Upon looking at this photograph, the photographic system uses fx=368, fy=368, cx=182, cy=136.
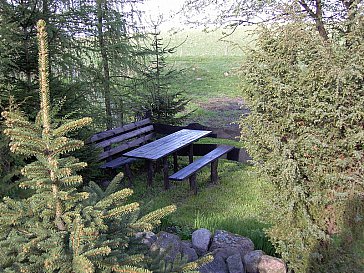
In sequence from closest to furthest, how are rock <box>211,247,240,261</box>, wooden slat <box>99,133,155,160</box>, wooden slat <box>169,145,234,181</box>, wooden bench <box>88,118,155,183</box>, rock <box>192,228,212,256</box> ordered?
rock <box>211,247,240,261</box> → rock <box>192,228,212,256</box> → wooden slat <box>169,145,234,181</box> → wooden bench <box>88,118,155,183</box> → wooden slat <box>99,133,155,160</box>

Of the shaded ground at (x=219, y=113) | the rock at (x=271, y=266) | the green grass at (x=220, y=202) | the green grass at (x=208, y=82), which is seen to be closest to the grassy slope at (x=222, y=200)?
the green grass at (x=220, y=202)

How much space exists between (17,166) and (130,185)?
8.22 feet

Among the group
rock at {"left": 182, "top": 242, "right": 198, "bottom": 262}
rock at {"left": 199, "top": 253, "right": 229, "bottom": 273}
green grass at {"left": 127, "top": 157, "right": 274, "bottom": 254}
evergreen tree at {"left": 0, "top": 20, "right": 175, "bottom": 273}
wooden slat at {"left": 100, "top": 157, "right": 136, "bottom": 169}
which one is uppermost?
evergreen tree at {"left": 0, "top": 20, "right": 175, "bottom": 273}

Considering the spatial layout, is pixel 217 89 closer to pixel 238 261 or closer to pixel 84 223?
pixel 238 261

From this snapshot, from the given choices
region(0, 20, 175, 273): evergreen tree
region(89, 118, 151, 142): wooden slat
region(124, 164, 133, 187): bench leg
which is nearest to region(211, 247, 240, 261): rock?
region(0, 20, 175, 273): evergreen tree

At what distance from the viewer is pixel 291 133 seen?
11.5 ft

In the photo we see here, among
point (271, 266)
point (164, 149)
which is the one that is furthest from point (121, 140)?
point (271, 266)

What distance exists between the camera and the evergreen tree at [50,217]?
151 cm

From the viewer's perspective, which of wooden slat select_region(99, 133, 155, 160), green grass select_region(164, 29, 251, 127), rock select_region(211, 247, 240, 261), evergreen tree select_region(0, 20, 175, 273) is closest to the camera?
evergreen tree select_region(0, 20, 175, 273)

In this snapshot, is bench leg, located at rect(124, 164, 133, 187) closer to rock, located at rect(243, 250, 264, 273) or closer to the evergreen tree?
rock, located at rect(243, 250, 264, 273)

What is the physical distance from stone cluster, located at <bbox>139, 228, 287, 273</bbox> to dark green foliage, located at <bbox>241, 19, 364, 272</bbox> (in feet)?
0.83

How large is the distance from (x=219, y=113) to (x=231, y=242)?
932cm

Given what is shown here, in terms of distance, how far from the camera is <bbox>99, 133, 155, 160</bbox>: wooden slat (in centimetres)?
643

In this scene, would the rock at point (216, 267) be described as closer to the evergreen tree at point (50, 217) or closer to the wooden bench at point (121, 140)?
the evergreen tree at point (50, 217)
